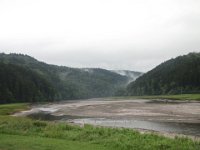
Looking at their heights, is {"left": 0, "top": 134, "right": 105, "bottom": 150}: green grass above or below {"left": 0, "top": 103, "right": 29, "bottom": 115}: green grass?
below

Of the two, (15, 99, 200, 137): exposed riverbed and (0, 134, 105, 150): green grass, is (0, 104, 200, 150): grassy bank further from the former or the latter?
(15, 99, 200, 137): exposed riverbed

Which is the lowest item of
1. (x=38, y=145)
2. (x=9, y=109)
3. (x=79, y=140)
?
(x=79, y=140)

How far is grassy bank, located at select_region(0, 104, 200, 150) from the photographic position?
3097 centimetres

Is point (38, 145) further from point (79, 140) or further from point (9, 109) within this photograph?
point (9, 109)

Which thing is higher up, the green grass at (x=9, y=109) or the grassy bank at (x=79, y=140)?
the green grass at (x=9, y=109)

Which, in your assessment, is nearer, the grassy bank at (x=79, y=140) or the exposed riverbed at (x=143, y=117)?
the grassy bank at (x=79, y=140)

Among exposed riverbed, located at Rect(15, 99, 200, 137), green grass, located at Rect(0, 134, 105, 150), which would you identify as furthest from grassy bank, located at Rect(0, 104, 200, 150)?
exposed riverbed, located at Rect(15, 99, 200, 137)

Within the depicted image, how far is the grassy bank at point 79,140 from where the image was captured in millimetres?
30970

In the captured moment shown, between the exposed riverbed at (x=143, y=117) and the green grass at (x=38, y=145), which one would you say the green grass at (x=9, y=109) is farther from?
the green grass at (x=38, y=145)

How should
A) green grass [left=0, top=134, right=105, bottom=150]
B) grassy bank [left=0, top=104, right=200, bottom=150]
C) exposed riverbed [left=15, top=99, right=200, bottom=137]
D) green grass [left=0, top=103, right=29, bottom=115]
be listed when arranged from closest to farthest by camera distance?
green grass [left=0, top=134, right=105, bottom=150] → grassy bank [left=0, top=104, right=200, bottom=150] → exposed riverbed [left=15, top=99, right=200, bottom=137] → green grass [left=0, top=103, right=29, bottom=115]

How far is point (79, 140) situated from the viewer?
3572 centimetres

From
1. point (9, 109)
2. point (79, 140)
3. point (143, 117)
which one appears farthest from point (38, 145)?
point (9, 109)

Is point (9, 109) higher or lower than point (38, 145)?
higher

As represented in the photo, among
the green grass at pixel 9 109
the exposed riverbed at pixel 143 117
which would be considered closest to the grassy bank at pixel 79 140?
the exposed riverbed at pixel 143 117
